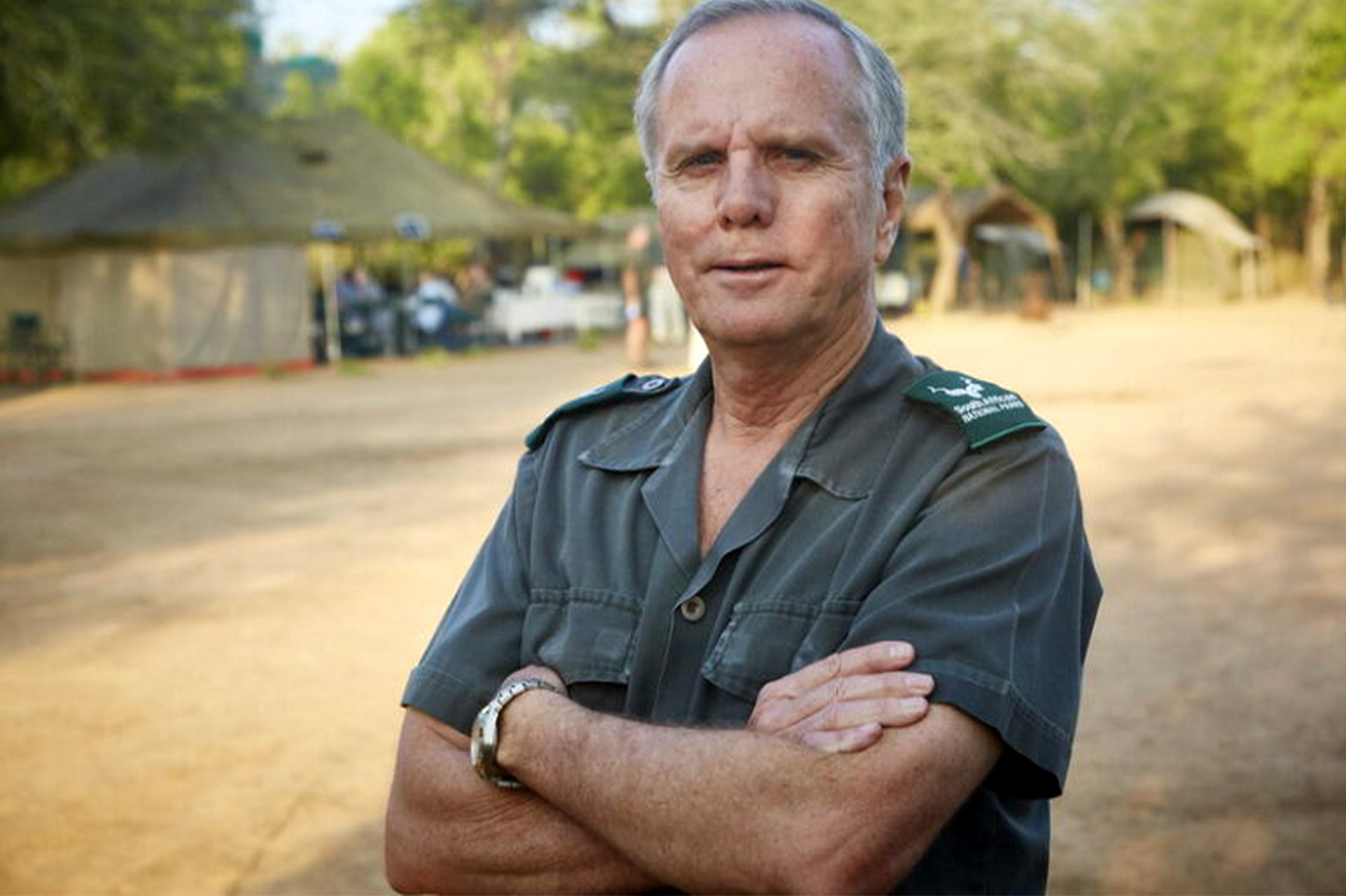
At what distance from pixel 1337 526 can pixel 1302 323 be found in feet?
75.2

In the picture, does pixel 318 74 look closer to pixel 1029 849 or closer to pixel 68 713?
pixel 68 713

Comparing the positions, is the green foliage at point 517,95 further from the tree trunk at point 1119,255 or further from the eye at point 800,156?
the eye at point 800,156

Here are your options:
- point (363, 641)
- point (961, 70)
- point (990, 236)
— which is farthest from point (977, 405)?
point (990, 236)

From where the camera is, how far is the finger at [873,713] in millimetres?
1936

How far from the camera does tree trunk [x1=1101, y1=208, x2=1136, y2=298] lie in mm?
48781

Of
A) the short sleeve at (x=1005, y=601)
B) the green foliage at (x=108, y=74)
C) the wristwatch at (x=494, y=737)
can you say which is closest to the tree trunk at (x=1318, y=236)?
the green foliage at (x=108, y=74)

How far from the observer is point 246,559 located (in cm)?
927

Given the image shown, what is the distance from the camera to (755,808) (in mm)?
1947

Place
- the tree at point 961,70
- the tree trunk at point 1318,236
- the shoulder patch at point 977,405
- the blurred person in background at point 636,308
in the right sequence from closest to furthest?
the shoulder patch at point 977,405, the blurred person in background at point 636,308, the tree at point 961,70, the tree trunk at point 1318,236

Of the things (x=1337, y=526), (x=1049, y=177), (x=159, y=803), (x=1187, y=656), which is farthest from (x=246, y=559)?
(x=1049, y=177)

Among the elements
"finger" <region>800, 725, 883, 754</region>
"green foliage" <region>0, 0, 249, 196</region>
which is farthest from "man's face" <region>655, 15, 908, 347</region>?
"green foliage" <region>0, 0, 249, 196</region>

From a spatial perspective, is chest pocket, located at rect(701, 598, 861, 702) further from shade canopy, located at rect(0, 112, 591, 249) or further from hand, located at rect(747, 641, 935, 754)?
shade canopy, located at rect(0, 112, 591, 249)

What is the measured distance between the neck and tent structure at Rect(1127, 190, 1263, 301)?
46840 millimetres

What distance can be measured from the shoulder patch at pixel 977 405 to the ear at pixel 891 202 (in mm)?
264
